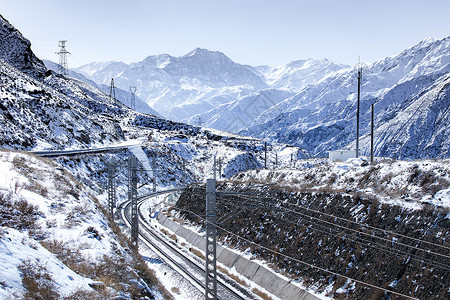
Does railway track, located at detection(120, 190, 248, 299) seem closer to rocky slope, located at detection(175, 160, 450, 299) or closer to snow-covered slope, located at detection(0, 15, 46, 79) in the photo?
rocky slope, located at detection(175, 160, 450, 299)

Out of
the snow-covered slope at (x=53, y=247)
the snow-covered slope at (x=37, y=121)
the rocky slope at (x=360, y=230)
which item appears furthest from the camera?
the snow-covered slope at (x=37, y=121)

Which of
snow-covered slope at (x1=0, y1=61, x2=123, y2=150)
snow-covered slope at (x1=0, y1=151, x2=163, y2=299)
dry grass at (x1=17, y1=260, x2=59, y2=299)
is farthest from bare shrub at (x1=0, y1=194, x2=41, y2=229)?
snow-covered slope at (x1=0, y1=61, x2=123, y2=150)

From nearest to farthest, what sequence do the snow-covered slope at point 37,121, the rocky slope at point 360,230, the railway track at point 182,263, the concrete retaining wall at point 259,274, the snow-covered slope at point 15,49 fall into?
the rocky slope at point 360,230
the concrete retaining wall at point 259,274
the railway track at point 182,263
the snow-covered slope at point 37,121
the snow-covered slope at point 15,49

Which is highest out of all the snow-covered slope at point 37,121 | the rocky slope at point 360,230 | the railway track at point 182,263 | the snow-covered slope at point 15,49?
the snow-covered slope at point 15,49

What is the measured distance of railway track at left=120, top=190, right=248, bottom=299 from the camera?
25.8 metres

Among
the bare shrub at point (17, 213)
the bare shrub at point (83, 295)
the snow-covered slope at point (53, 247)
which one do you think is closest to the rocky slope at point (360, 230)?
the snow-covered slope at point (53, 247)

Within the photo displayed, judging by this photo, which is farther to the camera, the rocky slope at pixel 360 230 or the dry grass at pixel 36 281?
the rocky slope at pixel 360 230

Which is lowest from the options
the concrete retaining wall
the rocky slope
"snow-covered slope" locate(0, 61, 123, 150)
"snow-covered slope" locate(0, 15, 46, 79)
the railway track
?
the railway track

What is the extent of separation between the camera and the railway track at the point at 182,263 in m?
25.8

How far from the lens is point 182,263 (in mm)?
33906

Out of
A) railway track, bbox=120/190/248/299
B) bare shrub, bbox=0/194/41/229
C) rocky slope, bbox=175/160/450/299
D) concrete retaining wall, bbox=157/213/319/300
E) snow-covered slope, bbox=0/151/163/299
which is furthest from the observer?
railway track, bbox=120/190/248/299

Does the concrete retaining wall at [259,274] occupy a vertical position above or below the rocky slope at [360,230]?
below

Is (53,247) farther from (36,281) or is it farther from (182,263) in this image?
(182,263)

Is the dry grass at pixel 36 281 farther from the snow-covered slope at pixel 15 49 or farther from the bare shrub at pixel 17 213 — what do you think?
the snow-covered slope at pixel 15 49
